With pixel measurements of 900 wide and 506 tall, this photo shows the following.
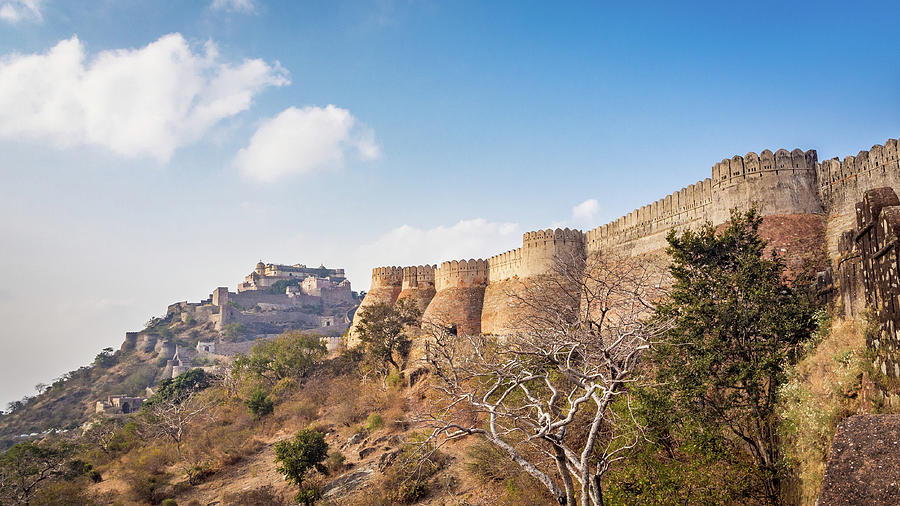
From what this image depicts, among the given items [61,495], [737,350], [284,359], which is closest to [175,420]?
[284,359]

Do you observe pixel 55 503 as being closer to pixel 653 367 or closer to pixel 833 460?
pixel 653 367

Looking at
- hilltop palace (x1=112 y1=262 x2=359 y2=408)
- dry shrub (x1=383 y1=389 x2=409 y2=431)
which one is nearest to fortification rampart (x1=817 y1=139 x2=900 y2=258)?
dry shrub (x1=383 y1=389 x2=409 y2=431)

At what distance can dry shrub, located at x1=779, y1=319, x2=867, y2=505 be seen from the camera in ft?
22.5

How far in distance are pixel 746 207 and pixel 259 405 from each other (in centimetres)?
2243

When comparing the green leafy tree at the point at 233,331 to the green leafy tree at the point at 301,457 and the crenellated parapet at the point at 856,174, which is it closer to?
the green leafy tree at the point at 301,457

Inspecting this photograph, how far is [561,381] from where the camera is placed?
548 inches

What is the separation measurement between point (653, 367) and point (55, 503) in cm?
1890

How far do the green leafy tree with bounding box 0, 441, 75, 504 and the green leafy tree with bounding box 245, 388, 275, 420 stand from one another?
23.5 ft

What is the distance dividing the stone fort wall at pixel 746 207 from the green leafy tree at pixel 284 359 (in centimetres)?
923

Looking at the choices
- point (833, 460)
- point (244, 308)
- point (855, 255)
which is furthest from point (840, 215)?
point (244, 308)

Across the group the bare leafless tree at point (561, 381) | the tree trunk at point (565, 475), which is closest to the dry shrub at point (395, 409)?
the bare leafless tree at point (561, 381)

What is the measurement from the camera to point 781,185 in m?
16.0

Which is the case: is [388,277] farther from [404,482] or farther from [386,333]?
[404,482]

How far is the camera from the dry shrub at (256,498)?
1614 cm
